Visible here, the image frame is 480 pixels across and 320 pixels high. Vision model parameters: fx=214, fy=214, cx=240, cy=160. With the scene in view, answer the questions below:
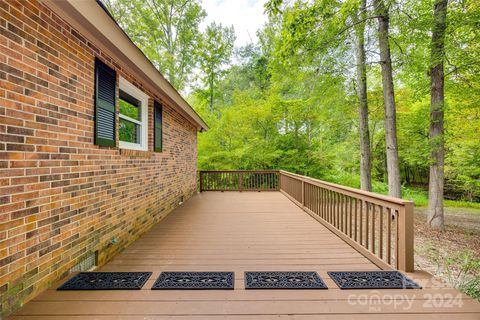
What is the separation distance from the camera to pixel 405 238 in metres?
2.17

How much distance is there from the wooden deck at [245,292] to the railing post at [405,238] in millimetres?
128

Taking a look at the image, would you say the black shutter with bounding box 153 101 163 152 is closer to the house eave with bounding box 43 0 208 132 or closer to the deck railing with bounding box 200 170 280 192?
the house eave with bounding box 43 0 208 132

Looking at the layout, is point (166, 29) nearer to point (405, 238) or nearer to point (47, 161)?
point (47, 161)

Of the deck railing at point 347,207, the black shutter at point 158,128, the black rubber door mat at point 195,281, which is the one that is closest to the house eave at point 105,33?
the black shutter at point 158,128

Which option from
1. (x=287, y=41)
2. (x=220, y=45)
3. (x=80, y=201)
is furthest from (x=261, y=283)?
(x=220, y=45)

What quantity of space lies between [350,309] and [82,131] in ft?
9.63

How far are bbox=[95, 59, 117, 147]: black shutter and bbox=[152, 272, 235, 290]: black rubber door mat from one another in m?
1.63

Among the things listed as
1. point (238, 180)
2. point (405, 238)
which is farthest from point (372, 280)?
point (238, 180)

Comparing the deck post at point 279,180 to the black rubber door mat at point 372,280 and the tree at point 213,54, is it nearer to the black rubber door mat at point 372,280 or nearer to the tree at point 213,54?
the black rubber door mat at point 372,280

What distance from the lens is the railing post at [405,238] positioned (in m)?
2.14

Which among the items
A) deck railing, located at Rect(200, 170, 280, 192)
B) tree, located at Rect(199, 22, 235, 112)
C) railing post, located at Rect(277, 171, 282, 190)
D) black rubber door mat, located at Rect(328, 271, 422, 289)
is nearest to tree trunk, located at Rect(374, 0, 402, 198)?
railing post, located at Rect(277, 171, 282, 190)

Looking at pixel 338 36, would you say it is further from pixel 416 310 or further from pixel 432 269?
pixel 416 310

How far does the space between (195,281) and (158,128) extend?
9.80ft

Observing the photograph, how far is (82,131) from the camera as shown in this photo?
7.18 ft
